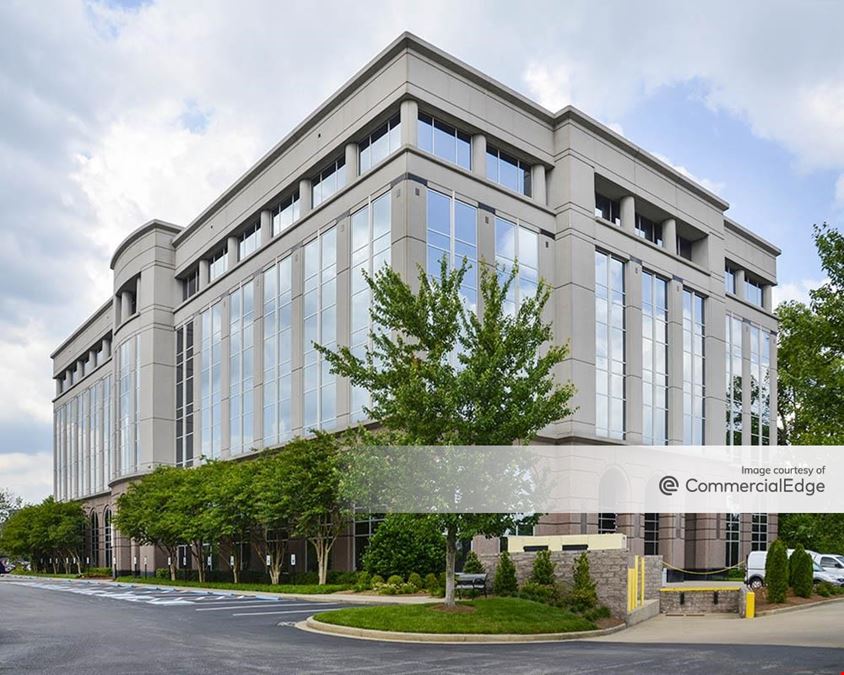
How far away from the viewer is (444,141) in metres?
39.8

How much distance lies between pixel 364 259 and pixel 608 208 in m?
15.0

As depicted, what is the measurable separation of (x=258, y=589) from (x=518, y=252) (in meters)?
18.7

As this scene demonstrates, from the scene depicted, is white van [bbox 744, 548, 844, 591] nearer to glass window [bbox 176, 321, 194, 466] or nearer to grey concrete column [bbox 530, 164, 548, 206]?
grey concrete column [bbox 530, 164, 548, 206]

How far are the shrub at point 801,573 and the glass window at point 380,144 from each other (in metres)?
22.5

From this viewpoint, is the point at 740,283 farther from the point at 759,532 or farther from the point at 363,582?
the point at 363,582

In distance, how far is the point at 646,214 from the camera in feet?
163

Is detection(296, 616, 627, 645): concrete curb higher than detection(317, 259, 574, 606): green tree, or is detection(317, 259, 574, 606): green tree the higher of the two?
detection(317, 259, 574, 606): green tree

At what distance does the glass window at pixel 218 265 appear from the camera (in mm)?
54975

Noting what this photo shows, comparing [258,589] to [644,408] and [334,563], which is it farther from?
[644,408]

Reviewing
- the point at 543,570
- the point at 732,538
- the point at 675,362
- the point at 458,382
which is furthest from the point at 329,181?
the point at 732,538

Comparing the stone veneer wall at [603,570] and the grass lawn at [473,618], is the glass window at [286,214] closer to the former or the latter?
the stone veneer wall at [603,570]

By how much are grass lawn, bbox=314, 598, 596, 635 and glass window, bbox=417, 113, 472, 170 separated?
2282cm

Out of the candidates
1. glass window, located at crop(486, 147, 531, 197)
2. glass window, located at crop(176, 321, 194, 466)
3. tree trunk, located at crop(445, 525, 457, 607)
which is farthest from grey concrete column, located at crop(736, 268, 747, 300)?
tree trunk, located at crop(445, 525, 457, 607)

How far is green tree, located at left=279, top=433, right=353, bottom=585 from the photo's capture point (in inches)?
1415
